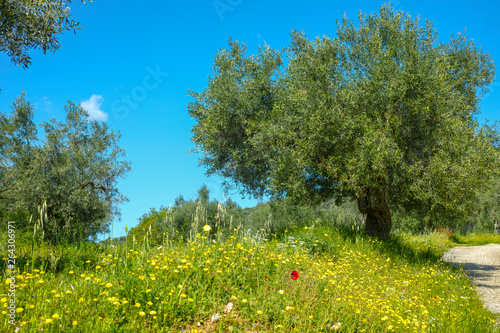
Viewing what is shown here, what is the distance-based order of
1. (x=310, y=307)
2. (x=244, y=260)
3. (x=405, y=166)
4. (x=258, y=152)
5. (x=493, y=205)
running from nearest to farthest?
(x=310, y=307), (x=244, y=260), (x=405, y=166), (x=258, y=152), (x=493, y=205)

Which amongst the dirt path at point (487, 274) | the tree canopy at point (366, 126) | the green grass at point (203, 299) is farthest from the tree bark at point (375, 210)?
the green grass at point (203, 299)

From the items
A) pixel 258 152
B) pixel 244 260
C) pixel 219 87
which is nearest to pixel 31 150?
pixel 219 87

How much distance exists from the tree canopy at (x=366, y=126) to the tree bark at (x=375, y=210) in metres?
0.05

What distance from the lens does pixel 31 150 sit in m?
17.2

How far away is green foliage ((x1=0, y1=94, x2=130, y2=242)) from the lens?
52.5ft

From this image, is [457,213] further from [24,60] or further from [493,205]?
[493,205]

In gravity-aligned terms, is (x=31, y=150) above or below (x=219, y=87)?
below

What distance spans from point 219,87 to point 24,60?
895cm

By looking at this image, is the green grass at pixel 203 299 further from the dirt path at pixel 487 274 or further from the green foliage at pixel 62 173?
the green foliage at pixel 62 173

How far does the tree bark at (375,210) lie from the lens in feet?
50.4

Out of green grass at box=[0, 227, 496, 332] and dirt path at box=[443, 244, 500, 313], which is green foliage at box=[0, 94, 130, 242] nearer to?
green grass at box=[0, 227, 496, 332]

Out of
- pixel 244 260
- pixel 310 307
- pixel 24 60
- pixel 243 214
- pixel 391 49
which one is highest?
pixel 391 49

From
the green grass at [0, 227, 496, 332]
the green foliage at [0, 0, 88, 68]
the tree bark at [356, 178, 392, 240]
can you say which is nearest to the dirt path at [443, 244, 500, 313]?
the green grass at [0, 227, 496, 332]

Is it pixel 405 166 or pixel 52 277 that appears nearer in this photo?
pixel 52 277
